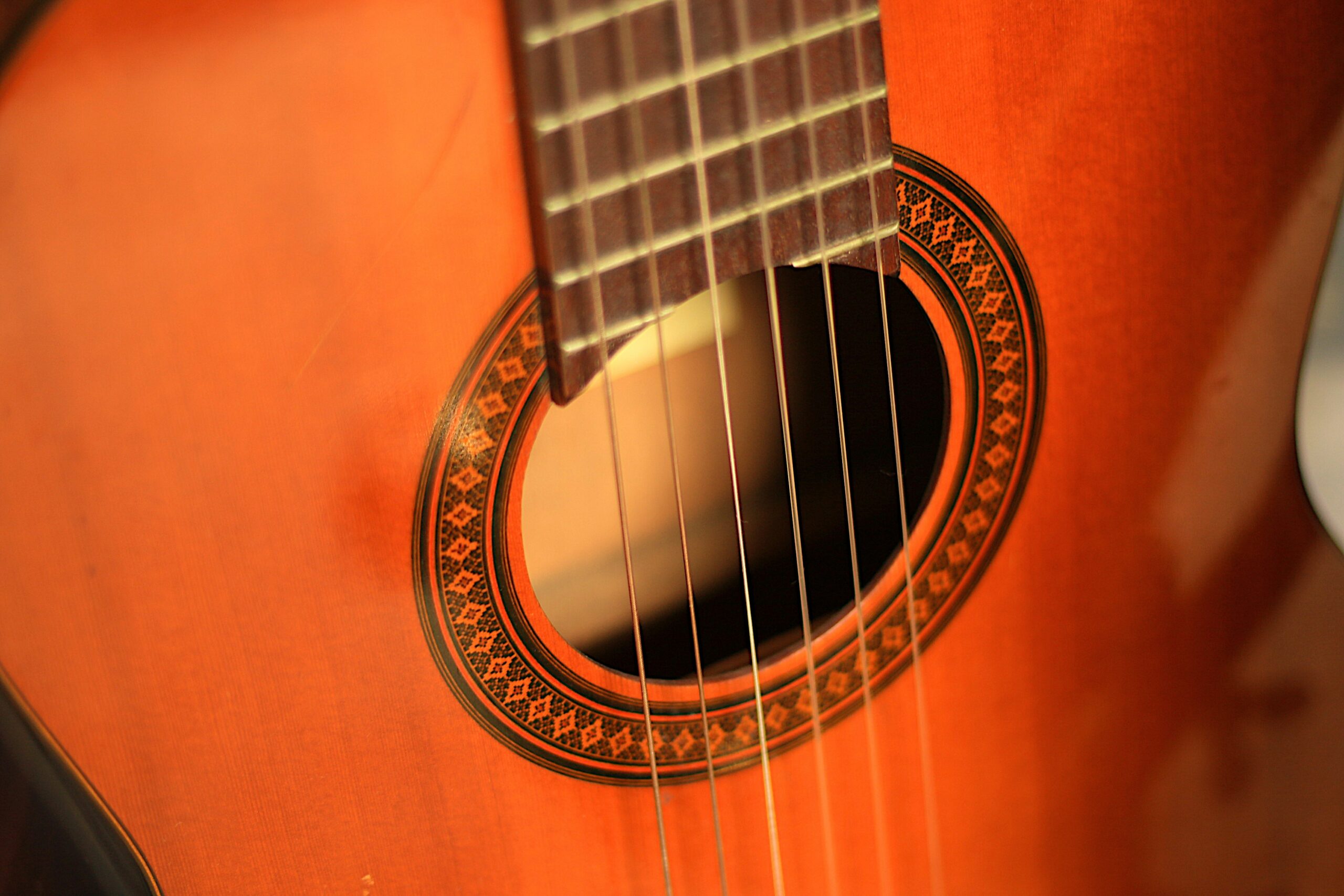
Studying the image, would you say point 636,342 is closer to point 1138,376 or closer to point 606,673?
point 606,673

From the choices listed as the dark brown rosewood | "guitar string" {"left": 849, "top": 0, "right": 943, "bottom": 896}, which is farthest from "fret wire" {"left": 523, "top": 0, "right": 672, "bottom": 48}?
"guitar string" {"left": 849, "top": 0, "right": 943, "bottom": 896}

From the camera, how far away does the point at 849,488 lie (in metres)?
0.60

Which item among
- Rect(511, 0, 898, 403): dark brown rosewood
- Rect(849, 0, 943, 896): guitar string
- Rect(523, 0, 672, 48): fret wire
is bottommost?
Rect(849, 0, 943, 896): guitar string

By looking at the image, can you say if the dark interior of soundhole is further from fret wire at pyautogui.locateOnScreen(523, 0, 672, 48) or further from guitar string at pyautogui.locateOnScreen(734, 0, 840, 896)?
fret wire at pyautogui.locateOnScreen(523, 0, 672, 48)

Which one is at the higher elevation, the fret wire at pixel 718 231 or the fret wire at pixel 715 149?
the fret wire at pixel 715 149

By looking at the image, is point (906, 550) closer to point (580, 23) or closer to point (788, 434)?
point (788, 434)

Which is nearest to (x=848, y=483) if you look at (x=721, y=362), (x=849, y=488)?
(x=849, y=488)

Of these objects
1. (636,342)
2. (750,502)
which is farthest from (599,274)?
(750,502)

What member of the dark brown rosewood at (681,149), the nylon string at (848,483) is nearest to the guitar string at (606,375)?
the dark brown rosewood at (681,149)

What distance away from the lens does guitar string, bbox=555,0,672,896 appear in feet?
1.42

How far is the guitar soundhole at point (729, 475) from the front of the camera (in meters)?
0.54

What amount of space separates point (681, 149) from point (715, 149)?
18 mm

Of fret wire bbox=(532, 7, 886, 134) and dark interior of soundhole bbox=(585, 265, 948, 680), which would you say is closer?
fret wire bbox=(532, 7, 886, 134)

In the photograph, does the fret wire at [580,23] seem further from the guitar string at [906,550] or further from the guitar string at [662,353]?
the guitar string at [906,550]
